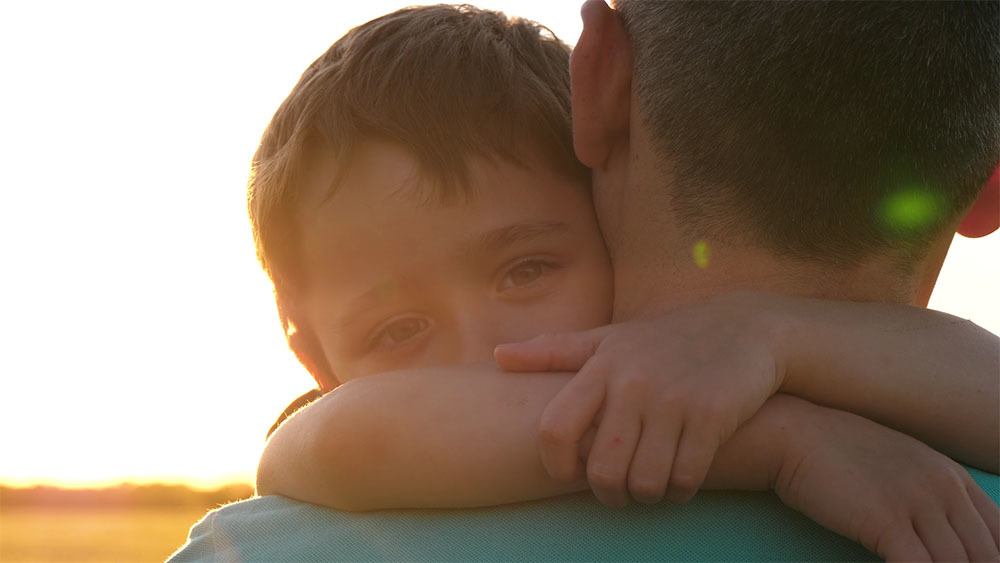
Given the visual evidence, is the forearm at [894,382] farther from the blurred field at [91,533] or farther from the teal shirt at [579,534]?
the blurred field at [91,533]

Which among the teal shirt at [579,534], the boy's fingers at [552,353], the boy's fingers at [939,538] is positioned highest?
the boy's fingers at [552,353]

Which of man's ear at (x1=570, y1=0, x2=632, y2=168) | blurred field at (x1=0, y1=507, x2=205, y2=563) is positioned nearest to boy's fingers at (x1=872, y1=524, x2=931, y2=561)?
man's ear at (x1=570, y1=0, x2=632, y2=168)

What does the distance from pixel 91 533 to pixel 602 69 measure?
32.0 m

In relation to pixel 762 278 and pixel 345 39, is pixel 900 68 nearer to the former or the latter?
pixel 762 278

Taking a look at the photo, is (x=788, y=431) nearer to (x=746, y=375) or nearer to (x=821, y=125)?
(x=746, y=375)

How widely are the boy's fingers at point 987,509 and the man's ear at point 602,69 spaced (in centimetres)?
105

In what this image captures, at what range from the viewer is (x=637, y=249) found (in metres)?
2.37

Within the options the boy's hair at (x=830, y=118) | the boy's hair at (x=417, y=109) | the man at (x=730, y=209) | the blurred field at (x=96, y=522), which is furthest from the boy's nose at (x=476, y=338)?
the blurred field at (x=96, y=522)

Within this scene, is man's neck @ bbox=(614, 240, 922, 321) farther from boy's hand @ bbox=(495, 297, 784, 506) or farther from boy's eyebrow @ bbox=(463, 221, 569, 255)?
boy's eyebrow @ bbox=(463, 221, 569, 255)

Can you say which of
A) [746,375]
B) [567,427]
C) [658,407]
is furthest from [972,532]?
[567,427]

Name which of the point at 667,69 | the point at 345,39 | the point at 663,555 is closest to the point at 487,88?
the point at 345,39

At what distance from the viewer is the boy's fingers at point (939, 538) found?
1.72 metres

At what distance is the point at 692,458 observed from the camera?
70.2 inches

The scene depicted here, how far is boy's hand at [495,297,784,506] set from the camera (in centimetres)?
178
